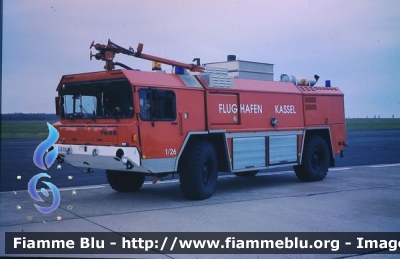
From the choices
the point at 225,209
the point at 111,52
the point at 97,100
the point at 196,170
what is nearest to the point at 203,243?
the point at 225,209

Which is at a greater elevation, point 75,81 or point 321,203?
point 75,81

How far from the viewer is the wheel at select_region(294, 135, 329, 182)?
12602 mm

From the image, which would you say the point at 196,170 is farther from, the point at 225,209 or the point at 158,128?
the point at 158,128

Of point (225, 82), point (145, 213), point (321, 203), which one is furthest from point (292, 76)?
point (145, 213)

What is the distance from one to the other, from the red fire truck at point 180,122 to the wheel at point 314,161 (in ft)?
0.13

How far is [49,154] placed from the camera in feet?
31.4

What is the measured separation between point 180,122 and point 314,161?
5183 mm

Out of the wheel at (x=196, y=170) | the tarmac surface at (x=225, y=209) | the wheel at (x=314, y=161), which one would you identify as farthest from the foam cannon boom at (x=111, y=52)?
the wheel at (x=314, y=161)

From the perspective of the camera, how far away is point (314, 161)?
13.0 meters

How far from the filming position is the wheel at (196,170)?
945cm

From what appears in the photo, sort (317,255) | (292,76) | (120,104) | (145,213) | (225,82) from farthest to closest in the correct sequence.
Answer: (292,76), (225,82), (120,104), (145,213), (317,255)

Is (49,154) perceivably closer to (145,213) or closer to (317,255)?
(145,213)

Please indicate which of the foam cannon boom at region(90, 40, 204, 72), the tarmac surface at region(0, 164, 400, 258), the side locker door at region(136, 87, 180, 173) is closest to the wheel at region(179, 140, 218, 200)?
the tarmac surface at region(0, 164, 400, 258)

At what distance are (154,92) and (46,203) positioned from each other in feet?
10.5
